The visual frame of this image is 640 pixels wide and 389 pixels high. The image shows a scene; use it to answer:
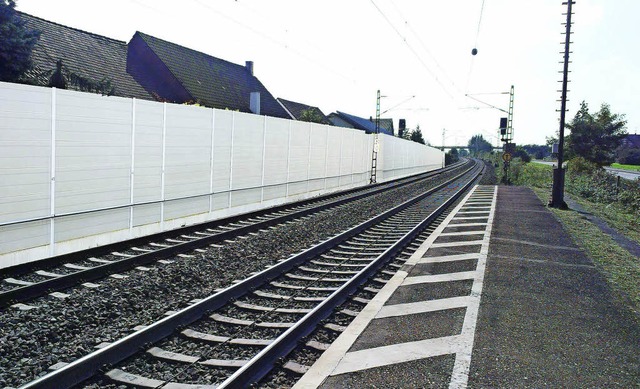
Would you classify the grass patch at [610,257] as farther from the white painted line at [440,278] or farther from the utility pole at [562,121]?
the utility pole at [562,121]

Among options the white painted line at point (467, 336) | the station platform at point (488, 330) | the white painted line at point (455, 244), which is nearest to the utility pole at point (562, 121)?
the white painted line at point (455, 244)

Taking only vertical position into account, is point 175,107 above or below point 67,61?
below

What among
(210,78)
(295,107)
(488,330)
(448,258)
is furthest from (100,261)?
(295,107)

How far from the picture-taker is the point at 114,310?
19.7ft

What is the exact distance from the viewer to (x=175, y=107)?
1266cm

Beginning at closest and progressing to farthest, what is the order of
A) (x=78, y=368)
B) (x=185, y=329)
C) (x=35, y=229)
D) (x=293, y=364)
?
(x=78, y=368) < (x=293, y=364) < (x=185, y=329) < (x=35, y=229)

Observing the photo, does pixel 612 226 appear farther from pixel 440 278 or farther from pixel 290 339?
pixel 290 339

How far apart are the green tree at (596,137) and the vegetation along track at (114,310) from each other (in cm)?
4681

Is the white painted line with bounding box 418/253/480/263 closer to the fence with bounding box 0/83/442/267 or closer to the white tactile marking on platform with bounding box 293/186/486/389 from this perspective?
the white tactile marking on platform with bounding box 293/186/486/389

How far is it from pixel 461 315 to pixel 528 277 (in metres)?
2.81

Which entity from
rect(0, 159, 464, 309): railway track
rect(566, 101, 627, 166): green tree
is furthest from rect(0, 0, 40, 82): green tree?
rect(566, 101, 627, 166): green tree

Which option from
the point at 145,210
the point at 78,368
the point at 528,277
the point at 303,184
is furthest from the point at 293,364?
the point at 303,184

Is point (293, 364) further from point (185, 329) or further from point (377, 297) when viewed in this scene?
point (377, 297)

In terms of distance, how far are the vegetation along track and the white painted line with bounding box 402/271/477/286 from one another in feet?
7.24
